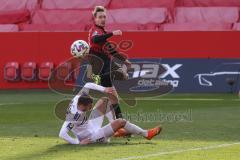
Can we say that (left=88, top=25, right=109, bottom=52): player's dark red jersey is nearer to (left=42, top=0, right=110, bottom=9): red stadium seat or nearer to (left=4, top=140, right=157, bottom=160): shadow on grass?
(left=4, top=140, right=157, bottom=160): shadow on grass

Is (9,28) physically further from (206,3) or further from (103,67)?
(103,67)

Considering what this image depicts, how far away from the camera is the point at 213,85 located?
25.0 m

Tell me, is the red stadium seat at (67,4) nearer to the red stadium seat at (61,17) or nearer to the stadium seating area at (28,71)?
the red stadium seat at (61,17)

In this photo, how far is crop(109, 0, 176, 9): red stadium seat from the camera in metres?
32.8

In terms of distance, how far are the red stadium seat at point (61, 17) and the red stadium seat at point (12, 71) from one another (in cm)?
557

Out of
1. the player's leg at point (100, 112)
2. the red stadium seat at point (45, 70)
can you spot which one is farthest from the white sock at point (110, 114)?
the red stadium seat at point (45, 70)

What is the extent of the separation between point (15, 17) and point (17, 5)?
1739mm

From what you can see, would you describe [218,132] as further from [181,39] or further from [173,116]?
[181,39]

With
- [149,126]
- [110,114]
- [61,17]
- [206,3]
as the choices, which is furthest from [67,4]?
[110,114]

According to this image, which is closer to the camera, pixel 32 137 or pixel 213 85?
pixel 32 137

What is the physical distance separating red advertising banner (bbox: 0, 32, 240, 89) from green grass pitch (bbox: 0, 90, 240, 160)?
3.99 m

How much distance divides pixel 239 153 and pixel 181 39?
16.4m

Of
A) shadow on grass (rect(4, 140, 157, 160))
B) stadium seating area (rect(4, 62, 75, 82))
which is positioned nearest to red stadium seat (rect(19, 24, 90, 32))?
stadium seating area (rect(4, 62, 75, 82))

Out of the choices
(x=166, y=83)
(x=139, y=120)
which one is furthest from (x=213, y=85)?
(x=139, y=120)
